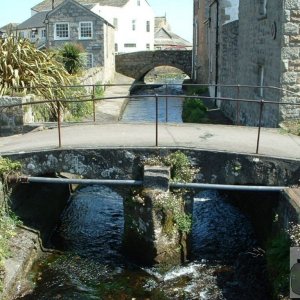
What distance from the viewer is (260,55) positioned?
46.2ft

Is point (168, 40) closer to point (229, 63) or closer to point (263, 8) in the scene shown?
point (229, 63)

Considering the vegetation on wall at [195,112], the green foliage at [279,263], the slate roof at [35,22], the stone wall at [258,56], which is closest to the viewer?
the green foliage at [279,263]

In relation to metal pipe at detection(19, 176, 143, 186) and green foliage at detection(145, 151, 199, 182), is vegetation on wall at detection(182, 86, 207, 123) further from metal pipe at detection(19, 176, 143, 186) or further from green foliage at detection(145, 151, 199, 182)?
metal pipe at detection(19, 176, 143, 186)

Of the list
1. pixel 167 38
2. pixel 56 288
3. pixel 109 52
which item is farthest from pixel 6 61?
pixel 167 38

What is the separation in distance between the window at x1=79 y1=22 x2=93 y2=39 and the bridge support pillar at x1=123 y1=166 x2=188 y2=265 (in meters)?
28.5

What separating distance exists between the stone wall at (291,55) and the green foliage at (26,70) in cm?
620

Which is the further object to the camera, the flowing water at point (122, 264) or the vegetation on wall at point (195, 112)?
the vegetation on wall at point (195, 112)

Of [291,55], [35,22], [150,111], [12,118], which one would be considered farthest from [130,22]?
[12,118]

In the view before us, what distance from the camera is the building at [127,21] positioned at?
53.9 metres

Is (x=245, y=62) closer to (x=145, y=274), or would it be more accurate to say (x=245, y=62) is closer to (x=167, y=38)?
(x=145, y=274)

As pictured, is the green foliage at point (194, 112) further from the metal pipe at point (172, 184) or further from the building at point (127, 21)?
the building at point (127, 21)

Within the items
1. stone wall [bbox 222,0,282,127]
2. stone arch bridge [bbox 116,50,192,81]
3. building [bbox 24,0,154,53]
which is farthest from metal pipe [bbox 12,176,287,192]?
building [bbox 24,0,154,53]

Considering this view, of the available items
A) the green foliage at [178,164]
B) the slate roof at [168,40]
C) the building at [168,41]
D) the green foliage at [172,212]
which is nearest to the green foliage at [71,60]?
the green foliage at [178,164]

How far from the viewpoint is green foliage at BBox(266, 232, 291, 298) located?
7.13m
